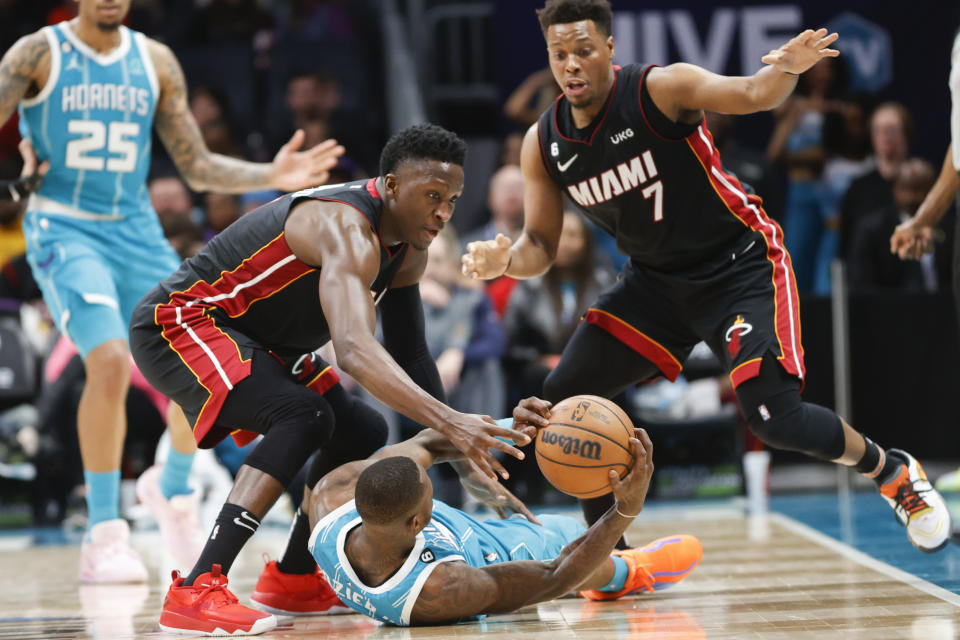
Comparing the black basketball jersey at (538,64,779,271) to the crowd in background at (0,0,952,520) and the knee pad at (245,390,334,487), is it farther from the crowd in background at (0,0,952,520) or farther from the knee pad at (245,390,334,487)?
the crowd in background at (0,0,952,520)

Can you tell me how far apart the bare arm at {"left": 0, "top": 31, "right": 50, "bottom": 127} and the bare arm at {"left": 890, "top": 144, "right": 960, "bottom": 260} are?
3.86m

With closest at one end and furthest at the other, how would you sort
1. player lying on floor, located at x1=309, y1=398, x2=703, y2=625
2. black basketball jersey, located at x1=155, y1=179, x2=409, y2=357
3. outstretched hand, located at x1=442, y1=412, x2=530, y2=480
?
outstretched hand, located at x1=442, y1=412, x2=530, y2=480
player lying on floor, located at x1=309, y1=398, x2=703, y2=625
black basketball jersey, located at x1=155, y1=179, x2=409, y2=357

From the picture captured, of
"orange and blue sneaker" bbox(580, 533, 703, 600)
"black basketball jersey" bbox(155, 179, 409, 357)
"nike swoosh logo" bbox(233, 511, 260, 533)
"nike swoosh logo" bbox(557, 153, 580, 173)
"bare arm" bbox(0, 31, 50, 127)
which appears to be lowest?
"orange and blue sneaker" bbox(580, 533, 703, 600)

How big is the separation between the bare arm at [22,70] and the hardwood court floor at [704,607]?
7.15 feet

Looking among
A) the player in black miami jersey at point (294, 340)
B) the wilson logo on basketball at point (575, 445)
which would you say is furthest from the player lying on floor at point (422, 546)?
the player in black miami jersey at point (294, 340)

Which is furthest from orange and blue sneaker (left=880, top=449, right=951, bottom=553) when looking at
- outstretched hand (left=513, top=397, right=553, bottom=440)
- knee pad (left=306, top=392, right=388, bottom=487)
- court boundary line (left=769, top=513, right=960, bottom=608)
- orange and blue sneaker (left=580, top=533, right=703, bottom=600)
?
knee pad (left=306, top=392, right=388, bottom=487)

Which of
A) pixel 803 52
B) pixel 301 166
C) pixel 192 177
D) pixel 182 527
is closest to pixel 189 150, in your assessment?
pixel 192 177

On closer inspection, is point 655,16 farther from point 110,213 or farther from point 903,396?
point 110,213

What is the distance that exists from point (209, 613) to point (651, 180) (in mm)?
2213

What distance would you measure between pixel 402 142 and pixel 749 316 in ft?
4.68

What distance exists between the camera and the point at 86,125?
18.2 ft

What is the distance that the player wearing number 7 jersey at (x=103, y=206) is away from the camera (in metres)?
5.38

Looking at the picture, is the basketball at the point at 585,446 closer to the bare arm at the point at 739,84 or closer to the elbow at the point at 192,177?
the bare arm at the point at 739,84

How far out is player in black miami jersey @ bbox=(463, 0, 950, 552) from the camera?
4.34m
